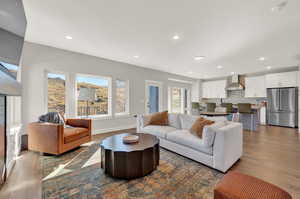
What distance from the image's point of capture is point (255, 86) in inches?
247

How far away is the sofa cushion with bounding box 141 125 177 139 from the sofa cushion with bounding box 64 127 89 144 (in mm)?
1418

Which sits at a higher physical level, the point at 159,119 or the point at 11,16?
the point at 11,16

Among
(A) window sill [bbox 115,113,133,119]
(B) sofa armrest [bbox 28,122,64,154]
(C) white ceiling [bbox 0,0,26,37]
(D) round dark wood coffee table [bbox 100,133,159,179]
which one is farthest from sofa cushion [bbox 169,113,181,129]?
(C) white ceiling [bbox 0,0,26,37]

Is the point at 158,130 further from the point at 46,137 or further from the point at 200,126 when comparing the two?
the point at 46,137

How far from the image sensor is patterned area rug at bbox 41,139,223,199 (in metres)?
1.54

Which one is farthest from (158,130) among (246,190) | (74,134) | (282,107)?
(282,107)

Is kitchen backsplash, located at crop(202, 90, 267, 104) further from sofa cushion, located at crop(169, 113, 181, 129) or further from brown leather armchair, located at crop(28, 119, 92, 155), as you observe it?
brown leather armchair, located at crop(28, 119, 92, 155)

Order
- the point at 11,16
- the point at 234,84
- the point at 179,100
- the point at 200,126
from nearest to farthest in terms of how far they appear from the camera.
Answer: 1. the point at 11,16
2. the point at 200,126
3. the point at 234,84
4. the point at 179,100

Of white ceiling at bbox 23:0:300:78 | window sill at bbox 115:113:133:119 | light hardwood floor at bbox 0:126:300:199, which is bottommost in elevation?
light hardwood floor at bbox 0:126:300:199

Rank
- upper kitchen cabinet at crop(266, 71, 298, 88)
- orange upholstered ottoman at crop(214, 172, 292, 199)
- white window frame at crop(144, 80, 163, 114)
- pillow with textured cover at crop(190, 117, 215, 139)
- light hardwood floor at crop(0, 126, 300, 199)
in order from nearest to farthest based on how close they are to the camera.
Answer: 1. orange upholstered ottoman at crop(214, 172, 292, 199)
2. light hardwood floor at crop(0, 126, 300, 199)
3. pillow with textured cover at crop(190, 117, 215, 139)
4. upper kitchen cabinet at crop(266, 71, 298, 88)
5. white window frame at crop(144, 80, 163, 114)

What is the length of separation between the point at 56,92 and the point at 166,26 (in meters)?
3.40

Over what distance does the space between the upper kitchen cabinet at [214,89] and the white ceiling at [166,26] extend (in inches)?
146

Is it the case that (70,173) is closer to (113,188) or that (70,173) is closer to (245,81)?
(113,188)

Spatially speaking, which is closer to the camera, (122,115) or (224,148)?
(224,148)
